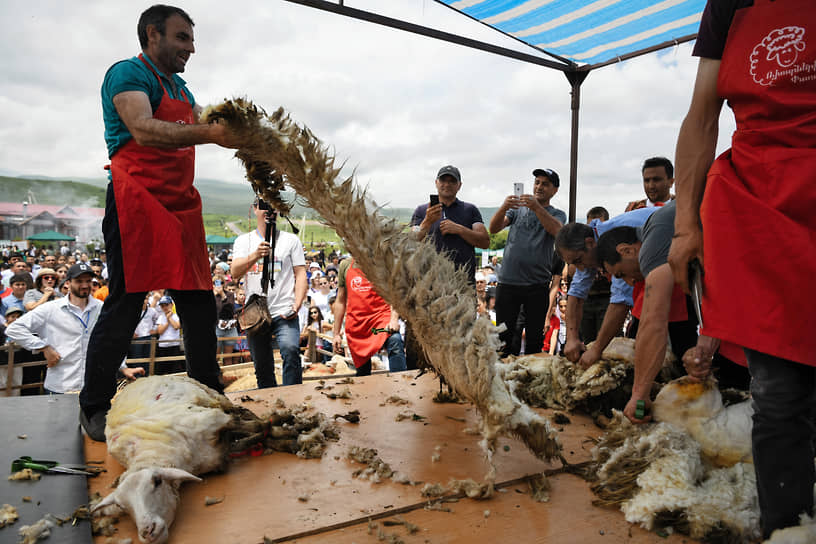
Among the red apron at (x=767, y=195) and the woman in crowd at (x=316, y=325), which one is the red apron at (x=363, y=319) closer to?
the red apron at (x=767, y=195)

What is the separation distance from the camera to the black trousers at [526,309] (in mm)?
4637

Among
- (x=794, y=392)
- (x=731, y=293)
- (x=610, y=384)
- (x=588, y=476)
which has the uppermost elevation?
(x=731, y=293)

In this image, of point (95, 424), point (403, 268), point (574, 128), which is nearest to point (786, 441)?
point (403, 268)

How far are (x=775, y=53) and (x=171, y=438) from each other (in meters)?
2.13

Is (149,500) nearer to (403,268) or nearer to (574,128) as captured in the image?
(403,268)

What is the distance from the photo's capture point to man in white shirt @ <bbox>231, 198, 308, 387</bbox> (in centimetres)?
405

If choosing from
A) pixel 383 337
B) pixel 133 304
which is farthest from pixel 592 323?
pixel 133 304

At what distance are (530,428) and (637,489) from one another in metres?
0.37

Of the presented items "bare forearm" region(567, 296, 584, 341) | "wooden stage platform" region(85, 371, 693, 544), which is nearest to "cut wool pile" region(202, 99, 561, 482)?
"wooden stage platform" region(85, 371, 693, 544)

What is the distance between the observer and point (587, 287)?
3.58 meters

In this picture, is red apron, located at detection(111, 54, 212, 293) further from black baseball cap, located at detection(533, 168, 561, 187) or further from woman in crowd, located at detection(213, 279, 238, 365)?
woman in crowd, located at detection(213, 279, 238, 365)

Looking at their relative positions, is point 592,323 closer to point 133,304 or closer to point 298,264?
point 298,264

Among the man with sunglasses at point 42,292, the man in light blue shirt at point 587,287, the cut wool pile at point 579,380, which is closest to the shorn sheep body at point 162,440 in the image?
the cut wool pile at point 579,380

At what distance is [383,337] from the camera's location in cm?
444
